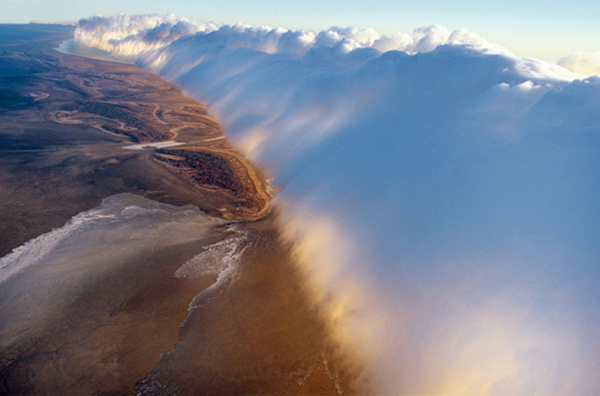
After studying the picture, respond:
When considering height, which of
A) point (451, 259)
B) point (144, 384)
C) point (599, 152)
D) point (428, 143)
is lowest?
point (144, 384)

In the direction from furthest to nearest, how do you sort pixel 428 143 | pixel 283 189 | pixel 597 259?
pixel 283 189
pixel 428 143
pixel 597 259

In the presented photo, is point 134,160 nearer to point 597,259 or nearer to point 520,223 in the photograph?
point 520,223

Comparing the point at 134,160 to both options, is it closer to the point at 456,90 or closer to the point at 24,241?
the point at 24,241

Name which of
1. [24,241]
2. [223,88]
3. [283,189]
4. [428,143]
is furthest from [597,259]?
[223,88]

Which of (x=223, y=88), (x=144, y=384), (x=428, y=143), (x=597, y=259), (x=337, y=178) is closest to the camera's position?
(x=597, y=259)

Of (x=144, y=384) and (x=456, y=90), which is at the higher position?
(x=456, y=90)

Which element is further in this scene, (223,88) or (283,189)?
(223,88)
